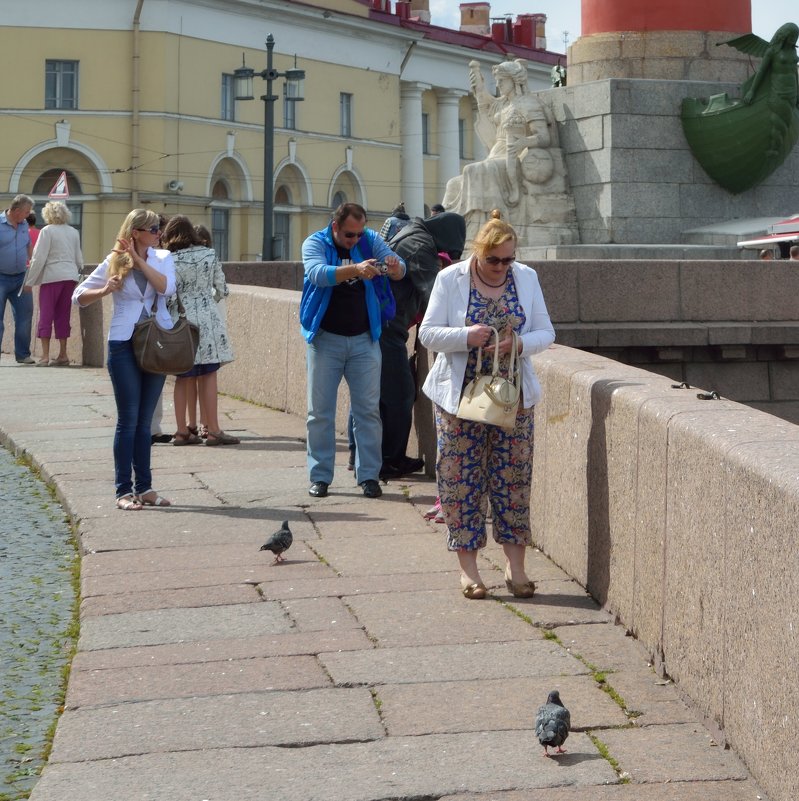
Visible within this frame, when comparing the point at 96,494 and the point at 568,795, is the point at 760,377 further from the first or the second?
the point at 568,795

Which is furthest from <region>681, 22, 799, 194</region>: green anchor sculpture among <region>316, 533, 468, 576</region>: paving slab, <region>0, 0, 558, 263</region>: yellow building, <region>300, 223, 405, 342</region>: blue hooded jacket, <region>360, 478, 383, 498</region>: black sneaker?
<region>0, 0, 558, 263</region>: yellow building

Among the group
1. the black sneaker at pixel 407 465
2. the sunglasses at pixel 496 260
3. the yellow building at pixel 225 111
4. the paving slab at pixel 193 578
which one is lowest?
the paving slab at pixel 193 578

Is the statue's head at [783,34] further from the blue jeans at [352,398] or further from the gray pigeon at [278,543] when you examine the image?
the gray pigeon at [278,543]

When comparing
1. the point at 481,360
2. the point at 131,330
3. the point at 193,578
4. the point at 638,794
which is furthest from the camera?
the point at 131,330

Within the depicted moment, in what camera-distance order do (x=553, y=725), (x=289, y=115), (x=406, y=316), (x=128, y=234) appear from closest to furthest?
(x=553, y=725) < (x=128, y=234) < (x=406, y=316) < (x=289, y=115)

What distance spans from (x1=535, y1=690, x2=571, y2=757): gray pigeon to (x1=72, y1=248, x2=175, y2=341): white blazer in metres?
4.58

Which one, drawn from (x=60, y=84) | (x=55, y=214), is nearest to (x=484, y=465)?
(x=55, y=214)

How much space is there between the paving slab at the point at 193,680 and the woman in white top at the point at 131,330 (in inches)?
126

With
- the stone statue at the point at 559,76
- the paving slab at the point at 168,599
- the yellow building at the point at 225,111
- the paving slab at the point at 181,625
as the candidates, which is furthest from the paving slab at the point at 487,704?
the yellow building at the point at 225,111

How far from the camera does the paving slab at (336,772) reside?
4621 millimetres

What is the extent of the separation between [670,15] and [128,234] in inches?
410

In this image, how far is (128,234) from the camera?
9.09 meters

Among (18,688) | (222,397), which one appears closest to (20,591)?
(18,688)

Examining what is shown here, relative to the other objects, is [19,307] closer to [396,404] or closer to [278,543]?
[396,404]
